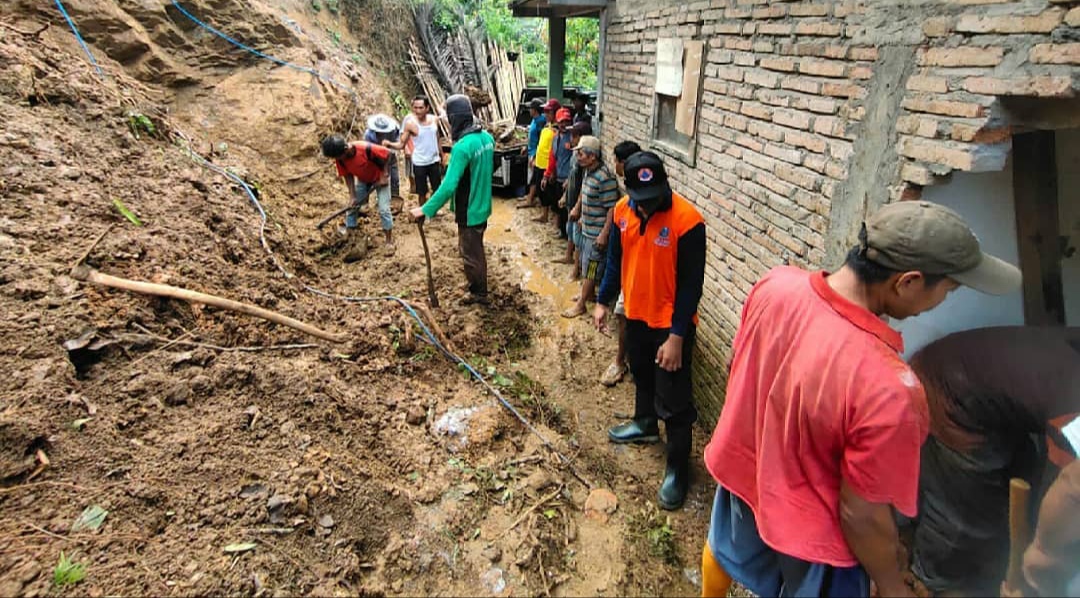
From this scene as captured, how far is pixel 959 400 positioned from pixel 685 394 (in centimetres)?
134

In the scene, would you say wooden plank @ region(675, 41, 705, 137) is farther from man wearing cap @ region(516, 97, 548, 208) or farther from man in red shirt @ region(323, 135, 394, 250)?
man wearing cap @ region(516, 97, 548, 208)

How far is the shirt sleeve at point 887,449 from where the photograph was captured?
1.38 metres

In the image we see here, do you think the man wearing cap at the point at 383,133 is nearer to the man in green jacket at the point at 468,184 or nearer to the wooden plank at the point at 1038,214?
the man in green jacket at the point at 468,184

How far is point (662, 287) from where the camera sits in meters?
3.22

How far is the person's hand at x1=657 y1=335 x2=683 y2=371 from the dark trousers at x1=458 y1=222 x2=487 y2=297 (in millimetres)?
2811

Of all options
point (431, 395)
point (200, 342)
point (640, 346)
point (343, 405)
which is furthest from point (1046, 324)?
point (200, 342)

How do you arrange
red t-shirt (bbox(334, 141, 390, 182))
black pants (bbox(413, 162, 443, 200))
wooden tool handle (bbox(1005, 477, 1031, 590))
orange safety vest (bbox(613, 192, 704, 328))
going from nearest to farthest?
1. wooden tool handle (bbox(1005, 477, 1031, 590))
2. orange safety vest (bbox(613, 192, 704, 328))
3. red t-shirt (bbox(334, 141, 390, 182))
4. black pants (bbox(413, 162, 443, 200))

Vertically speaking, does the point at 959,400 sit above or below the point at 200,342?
above

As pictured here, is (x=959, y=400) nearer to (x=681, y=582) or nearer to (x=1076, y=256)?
(x=1076, y=256)

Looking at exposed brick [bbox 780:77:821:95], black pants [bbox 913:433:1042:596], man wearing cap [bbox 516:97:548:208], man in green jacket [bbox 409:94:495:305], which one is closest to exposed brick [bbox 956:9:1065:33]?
exposed brick [bbox 780:77:821:95]

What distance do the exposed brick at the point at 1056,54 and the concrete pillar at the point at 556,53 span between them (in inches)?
352

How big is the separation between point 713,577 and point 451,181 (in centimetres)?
385

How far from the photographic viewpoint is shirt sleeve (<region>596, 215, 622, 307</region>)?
3.49m

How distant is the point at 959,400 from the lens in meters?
2.52
